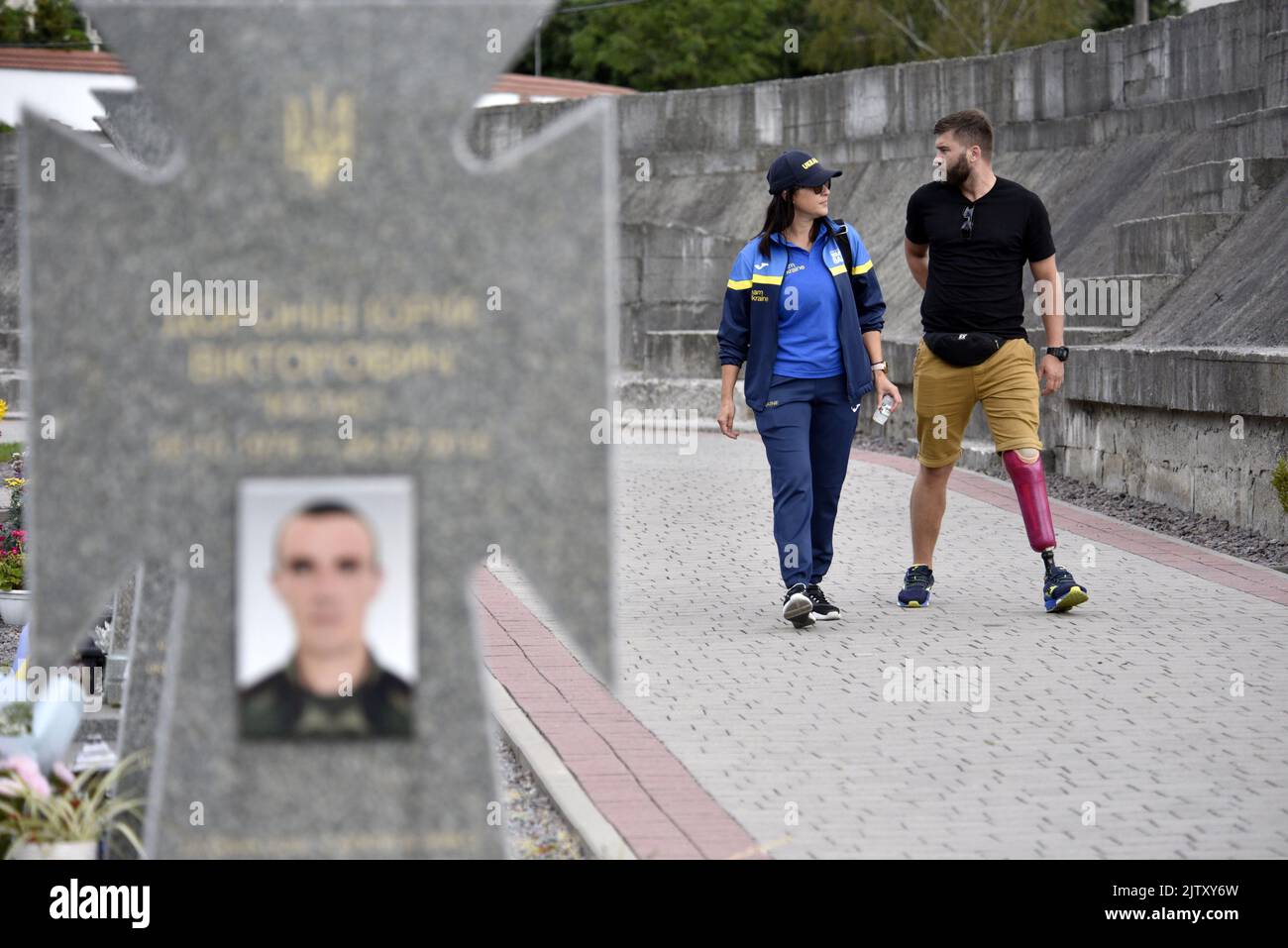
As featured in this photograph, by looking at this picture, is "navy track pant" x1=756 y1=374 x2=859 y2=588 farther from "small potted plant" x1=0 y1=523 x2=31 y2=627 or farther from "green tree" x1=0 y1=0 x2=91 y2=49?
"green tree" x1=0 y1=0 x2=91 y2=49

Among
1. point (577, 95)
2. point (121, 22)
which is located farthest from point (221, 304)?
point (577, 95)

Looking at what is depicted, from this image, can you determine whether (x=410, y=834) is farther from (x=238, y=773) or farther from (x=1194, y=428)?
(x=1194, y=428)

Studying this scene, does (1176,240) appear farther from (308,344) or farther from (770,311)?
(308,344)

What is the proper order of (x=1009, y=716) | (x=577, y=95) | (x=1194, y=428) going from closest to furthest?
(x=1009, y=716) < (x=1194, y=428) < (x=577, y=95)

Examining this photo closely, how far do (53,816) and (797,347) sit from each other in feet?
14.8

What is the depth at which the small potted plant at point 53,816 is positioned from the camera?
4734 mm

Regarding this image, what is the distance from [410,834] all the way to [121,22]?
6.07 feet

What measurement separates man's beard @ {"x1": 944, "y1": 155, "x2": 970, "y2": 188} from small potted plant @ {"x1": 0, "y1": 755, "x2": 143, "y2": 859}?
16.3 ft

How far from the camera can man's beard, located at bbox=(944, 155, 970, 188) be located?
339 inches

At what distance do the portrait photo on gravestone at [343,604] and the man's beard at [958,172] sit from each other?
16.3 feet

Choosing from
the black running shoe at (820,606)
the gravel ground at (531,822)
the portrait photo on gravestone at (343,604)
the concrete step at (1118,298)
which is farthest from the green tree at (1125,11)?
the portrait photo on gravestone at (343,604)

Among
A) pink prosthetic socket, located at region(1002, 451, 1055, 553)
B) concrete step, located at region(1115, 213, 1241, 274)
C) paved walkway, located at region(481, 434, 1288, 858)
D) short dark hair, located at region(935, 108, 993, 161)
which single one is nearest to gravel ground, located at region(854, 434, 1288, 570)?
paved walkway, located at region(481, 434, 1288, 858)

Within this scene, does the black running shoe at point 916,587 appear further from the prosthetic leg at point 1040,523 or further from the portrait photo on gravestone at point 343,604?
the portrait photo on gravestone at point 343,604

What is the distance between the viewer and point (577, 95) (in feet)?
134
